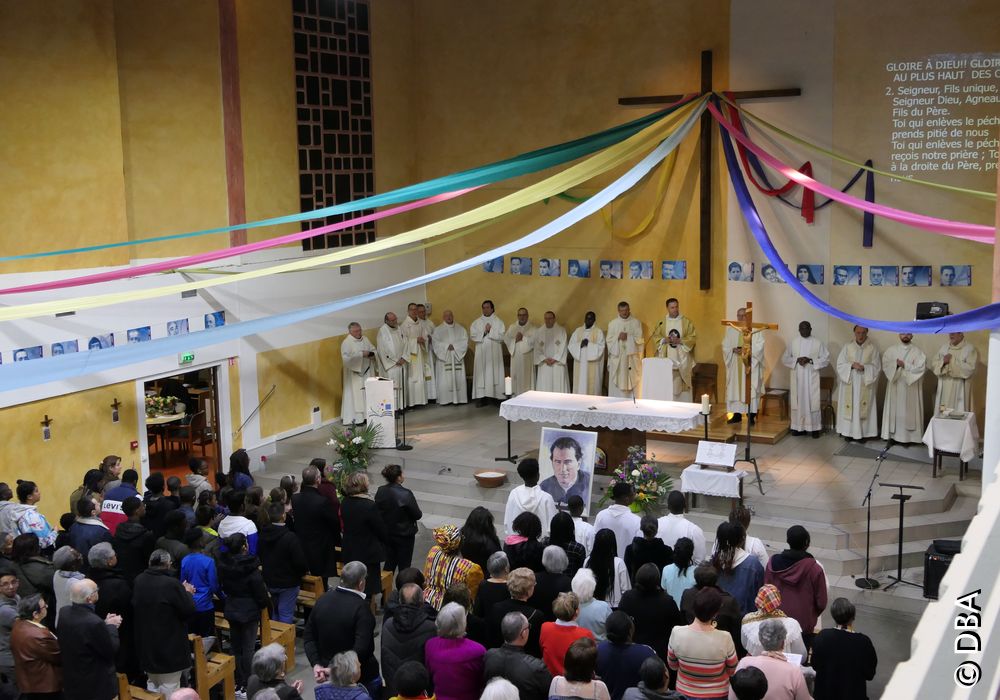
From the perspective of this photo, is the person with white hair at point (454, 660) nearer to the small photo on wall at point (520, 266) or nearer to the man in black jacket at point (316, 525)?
the man in black jacket at point (316, 525)

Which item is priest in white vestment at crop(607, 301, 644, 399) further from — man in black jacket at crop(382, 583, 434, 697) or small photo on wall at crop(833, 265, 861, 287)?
man in black jacket at crop(382, 583, 434, 697)

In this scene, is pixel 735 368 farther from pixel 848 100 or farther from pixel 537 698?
pixel 537 698

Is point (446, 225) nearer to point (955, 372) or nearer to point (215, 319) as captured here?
point (215, 319)

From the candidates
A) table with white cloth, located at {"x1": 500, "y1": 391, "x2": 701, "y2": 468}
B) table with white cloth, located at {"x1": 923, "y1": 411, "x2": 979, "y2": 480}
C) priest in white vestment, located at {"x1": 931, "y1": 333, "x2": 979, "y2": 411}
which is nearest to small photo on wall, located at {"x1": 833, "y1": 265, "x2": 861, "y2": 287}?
priest in white vestment, located at {"x1": 931, "y1": 333, "x2": 979, "y2": 411}

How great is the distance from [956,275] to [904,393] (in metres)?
1.72

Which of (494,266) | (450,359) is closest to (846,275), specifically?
(494,266)

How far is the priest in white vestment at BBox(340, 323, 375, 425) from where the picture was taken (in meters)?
15.5

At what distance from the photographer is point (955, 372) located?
1336 cm

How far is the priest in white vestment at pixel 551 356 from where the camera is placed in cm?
1592

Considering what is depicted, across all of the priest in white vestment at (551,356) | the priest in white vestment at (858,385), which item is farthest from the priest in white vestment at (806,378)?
the priest in white vestment at (551,356)

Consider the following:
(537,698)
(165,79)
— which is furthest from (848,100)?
(537,698)

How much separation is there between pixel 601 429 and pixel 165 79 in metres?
6.81

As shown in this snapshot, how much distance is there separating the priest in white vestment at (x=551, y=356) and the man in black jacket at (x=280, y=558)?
7.52 meters

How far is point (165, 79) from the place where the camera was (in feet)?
42.9
